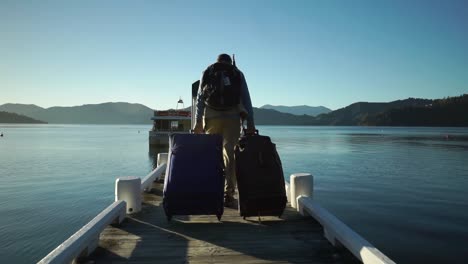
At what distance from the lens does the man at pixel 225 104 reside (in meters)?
5.05

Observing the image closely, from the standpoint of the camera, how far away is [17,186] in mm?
18922

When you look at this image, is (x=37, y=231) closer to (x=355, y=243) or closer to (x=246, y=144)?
(x=246, y=144)

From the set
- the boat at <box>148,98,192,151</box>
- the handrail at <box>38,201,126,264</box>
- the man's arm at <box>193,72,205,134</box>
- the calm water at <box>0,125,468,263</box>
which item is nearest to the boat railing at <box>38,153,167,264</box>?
the handrail at <box>38,201,126,264</box>

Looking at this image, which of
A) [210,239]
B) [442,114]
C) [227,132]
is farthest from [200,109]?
[442,114]

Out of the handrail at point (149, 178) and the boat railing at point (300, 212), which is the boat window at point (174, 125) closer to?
the handrail at point (149, 178)

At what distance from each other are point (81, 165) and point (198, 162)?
1092 inches

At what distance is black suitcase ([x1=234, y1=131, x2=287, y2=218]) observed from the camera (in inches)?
178

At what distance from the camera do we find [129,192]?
539 centimetres

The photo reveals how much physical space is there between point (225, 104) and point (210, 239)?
78.5 inches

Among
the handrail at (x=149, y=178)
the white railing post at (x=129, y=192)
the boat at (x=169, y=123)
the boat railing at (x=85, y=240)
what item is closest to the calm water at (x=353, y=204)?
the handrail at (x=149, y=178)

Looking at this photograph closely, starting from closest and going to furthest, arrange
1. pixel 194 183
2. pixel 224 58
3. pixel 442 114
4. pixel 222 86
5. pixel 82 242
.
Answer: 1. pixel 82 242
2. pixel 194 183
3. pixel 222 86
4. pixel 224 58
5. pixel 442 114

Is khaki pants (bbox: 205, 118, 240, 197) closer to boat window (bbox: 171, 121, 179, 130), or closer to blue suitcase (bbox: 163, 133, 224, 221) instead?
blue suitcase (bbox: 163, 133, 224, 221)

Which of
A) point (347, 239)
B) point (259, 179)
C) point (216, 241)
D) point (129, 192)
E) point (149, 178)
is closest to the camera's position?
point (347, 239)

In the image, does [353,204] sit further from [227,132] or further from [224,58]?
[224,58]
